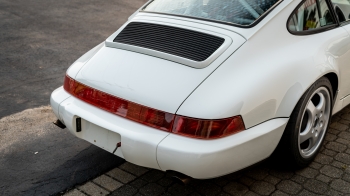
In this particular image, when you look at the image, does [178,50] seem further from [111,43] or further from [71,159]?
[71,159]

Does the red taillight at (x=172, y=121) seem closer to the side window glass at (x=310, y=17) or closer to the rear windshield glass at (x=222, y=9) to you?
the rear windshield glass at (x=222, y=9)

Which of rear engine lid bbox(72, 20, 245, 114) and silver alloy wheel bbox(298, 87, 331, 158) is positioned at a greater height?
rear engine lid bbox(72, 20, 245, 114)

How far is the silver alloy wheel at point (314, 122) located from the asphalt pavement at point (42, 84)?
157 cm

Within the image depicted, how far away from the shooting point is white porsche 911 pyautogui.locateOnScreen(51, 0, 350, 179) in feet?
9.37

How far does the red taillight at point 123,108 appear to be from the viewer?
2906 millimetres

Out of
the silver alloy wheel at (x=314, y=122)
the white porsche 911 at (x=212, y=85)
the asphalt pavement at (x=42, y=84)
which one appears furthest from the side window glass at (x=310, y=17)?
the asphalt pavement at (x=42, y=84)

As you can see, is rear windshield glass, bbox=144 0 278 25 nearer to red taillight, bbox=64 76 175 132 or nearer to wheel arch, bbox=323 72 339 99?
wheel arch, bbox=323 72 339 99

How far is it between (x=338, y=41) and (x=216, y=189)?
5.20 feet

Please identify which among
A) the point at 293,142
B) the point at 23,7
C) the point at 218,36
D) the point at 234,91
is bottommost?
the point at 23,7

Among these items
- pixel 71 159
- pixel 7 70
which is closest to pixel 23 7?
pixel 7 70

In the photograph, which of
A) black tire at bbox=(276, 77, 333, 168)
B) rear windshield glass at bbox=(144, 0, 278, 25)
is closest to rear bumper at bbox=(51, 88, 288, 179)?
black tire at bbox=(276, 77, 333, 168)

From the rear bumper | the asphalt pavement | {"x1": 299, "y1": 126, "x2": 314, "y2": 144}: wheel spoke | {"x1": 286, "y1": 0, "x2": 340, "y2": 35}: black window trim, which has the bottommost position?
the asphalt pavement

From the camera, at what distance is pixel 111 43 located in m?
3.56

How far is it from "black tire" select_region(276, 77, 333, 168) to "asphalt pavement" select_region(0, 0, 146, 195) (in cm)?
143
